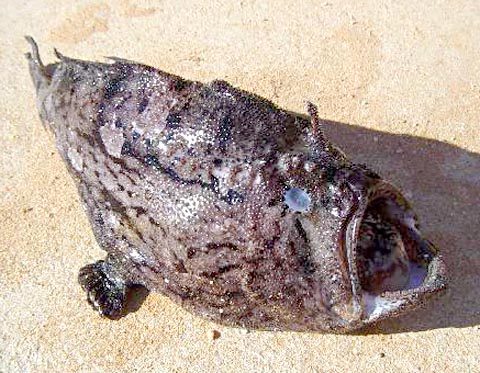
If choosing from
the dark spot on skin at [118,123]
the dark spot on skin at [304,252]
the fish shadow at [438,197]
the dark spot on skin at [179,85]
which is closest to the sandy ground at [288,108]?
the fish shadow at [438,197]

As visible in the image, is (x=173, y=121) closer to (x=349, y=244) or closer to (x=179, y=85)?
(x=179, y=85)

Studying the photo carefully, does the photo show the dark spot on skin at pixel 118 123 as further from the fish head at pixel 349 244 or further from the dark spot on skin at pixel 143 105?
the fish head at pixel 349 244

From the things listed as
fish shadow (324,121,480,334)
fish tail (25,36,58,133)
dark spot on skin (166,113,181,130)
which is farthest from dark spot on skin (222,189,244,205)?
fish tail (25,36,58,133)

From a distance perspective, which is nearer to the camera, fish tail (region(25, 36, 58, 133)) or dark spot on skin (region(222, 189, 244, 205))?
dark spot on skin (region(222, 189, 244, 205))

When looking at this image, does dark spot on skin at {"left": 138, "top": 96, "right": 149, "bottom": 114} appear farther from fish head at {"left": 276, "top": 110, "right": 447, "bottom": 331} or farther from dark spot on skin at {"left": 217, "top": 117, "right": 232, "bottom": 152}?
fish head at {"left": 276, "top": 110, "right": 447, "bottom": 331}

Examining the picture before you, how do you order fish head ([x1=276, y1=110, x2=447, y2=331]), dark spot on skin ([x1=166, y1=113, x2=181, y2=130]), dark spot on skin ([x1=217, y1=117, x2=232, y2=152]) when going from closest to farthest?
fish head ([x1=276, y1=110, x2=447, y2=331]), dark spot on skin ([x1=217, y1=117, x2=232, y2=152]), dark spot on skin ([x1=166, y1=113, x2=181, y2=130])

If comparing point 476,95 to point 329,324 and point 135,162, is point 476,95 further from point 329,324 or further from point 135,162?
point 135,162

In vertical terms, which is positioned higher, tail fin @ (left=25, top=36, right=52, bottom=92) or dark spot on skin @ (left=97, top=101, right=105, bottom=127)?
dark spot on skin @ (left=97, top=101, right=105, bottom=127)

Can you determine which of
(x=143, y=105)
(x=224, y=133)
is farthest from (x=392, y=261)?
(x=143, y=105)
